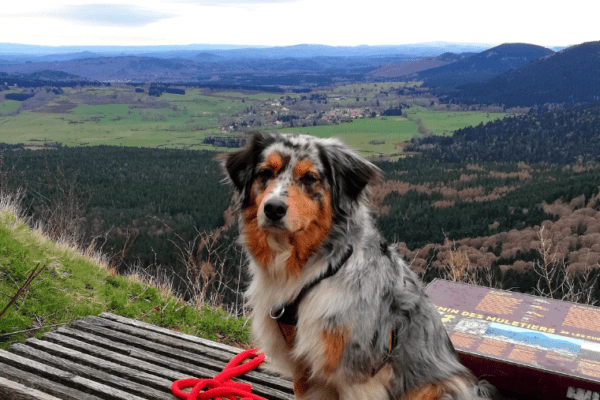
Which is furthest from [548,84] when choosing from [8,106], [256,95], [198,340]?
[198,340]

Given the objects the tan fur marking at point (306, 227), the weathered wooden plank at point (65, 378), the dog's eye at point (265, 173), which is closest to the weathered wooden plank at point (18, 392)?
the weathered wooden plank at point (65, 378)

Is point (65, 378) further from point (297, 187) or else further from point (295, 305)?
point (297, 187)

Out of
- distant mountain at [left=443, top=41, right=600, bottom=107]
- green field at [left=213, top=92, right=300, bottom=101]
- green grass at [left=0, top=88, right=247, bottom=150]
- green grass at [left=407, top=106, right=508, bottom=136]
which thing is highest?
distant mountain at [left=443, top=41, right=600, bottom=107]

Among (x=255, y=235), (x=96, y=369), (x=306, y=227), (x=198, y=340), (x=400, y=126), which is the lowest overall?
(x=400, y=126)

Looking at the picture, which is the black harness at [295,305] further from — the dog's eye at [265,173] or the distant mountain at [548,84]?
the distant mountain at [548,84]

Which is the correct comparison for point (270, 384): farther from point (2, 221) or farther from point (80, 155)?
point (80, 155)

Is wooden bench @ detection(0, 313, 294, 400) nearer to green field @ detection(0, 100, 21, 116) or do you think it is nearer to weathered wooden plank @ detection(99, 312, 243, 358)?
weathered wooden plank @ detection(99, 312, 243, 358)

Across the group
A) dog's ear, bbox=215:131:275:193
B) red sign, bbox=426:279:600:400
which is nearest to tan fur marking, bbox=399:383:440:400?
red sign, bbox=426:279:600:400
